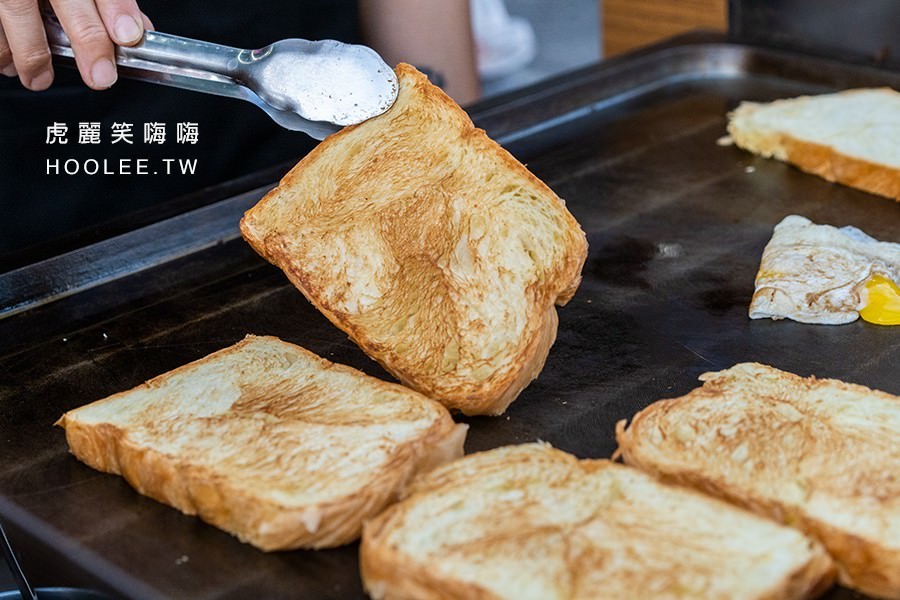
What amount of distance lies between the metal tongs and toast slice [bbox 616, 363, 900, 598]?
93 cm

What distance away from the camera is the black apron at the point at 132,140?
3.46 m

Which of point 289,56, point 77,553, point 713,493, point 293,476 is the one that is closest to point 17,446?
point 77,553

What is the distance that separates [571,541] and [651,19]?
14.3ft

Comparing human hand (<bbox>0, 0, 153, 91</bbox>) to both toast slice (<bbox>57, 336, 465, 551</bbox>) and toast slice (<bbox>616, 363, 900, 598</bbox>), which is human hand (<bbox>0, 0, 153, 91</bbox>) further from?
toast slice (<bbox>616, 363, 900, 598</bbox>)

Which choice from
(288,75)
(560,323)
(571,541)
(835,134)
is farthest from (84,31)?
(835,134)

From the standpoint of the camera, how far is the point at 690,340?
8.14ft

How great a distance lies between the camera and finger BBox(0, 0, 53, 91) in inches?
99.9

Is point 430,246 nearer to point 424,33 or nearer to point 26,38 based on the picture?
point 26,38

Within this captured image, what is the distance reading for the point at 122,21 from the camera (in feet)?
7.95

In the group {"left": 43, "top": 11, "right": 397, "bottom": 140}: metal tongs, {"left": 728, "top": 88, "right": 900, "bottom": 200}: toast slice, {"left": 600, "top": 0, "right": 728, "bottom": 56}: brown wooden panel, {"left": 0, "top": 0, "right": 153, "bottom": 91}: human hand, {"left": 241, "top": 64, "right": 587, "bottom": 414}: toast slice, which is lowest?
{"left": 600, "top": 0, "right": 728, "bottom": 56}: brown wooden panel

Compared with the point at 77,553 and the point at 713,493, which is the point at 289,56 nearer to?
the point at 77,553

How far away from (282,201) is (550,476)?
947 mm

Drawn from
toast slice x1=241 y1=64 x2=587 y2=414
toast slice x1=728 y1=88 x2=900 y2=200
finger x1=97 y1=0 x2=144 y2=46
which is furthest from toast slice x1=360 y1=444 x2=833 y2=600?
toast slice x1=728 y1=88 x2=900 y2=200

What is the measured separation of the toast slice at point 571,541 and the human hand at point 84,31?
123 cm
